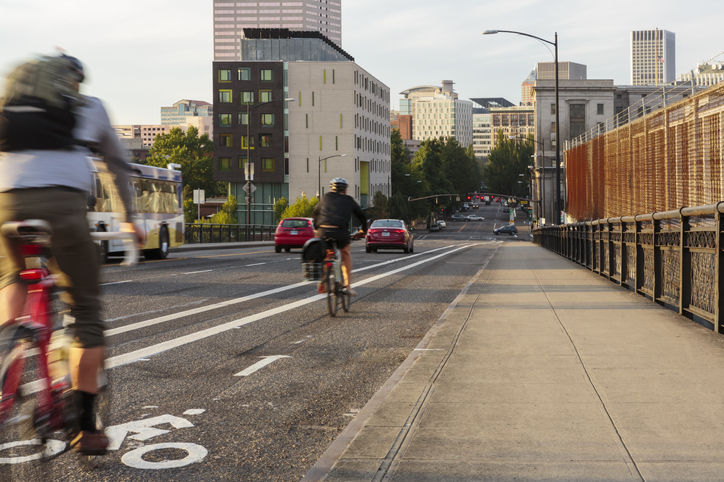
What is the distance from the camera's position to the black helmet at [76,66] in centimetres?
354

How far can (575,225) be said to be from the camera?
77.0ft

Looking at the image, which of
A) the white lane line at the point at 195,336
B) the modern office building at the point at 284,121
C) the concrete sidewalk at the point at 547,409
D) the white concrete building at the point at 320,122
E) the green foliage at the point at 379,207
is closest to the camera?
the concrete sidewalk at the point at 547,409

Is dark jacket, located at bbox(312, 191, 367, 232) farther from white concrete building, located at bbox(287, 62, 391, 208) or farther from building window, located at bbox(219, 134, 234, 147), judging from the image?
building window, located at bbox(219, 134, 234, 147)

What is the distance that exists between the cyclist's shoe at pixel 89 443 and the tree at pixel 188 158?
119 metres

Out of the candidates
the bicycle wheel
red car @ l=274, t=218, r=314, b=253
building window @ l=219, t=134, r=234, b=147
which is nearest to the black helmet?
the bicycle wheel

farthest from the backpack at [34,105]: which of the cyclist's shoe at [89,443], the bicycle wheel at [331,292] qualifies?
the bicycle wheel at [331,292]

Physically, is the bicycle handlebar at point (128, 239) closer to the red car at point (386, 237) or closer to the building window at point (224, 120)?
the red car at point (386, 237)

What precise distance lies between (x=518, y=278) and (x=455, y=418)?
41.0 ft

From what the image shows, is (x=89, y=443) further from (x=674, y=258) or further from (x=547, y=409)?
(x=674, y=258)

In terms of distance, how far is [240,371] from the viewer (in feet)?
22.8

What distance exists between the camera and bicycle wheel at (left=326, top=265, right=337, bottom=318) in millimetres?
10938

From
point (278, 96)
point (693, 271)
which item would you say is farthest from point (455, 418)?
point (278, 96)

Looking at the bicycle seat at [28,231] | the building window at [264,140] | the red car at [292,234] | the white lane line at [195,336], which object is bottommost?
the white lane line at [195,336]

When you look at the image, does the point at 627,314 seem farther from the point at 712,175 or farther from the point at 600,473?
the point at 600,473
